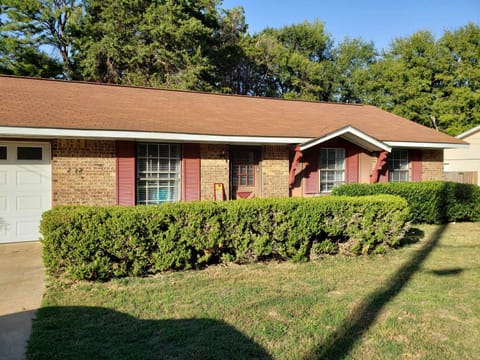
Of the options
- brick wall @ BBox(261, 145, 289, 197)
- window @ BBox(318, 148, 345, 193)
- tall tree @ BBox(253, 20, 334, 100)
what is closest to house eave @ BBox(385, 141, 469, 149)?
window @ BBox(318, 148, 345, 193)

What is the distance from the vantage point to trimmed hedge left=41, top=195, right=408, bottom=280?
5797 mm

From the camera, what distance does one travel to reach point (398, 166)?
13742mm

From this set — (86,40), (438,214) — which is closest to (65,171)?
(438,214)

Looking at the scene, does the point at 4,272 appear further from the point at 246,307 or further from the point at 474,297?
the point at 474,297

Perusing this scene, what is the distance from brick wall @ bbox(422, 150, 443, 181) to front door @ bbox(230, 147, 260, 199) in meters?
6.47

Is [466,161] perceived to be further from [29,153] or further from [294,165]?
[29,153]

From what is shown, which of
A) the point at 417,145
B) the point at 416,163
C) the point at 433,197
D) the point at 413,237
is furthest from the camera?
the point at 416,163

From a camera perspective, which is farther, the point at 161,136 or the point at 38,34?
the point at 38,34

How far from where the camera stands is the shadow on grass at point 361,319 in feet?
12.4

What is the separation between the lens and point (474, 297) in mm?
5270

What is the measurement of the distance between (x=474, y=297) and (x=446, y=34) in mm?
35383

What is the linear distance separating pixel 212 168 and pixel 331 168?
13.4ft

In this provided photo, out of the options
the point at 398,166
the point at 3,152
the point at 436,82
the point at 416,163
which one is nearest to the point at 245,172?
the point at 398,166

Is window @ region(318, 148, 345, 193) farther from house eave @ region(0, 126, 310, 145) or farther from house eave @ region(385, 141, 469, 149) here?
house eave @ region(385, 141, 469, 149)
